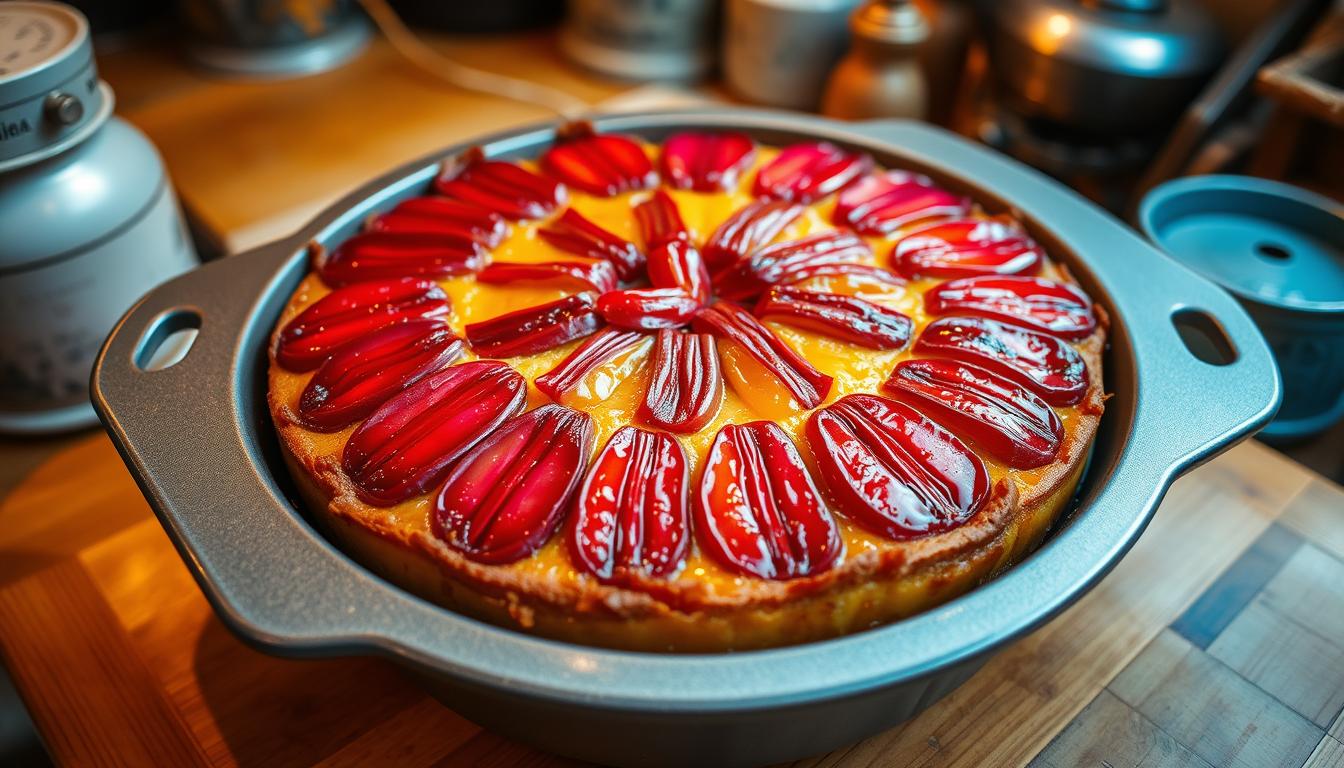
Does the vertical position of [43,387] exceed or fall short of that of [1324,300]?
it falls short

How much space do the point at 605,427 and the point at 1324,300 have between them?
3.18ft

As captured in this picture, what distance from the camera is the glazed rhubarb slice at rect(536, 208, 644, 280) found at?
1102 mm

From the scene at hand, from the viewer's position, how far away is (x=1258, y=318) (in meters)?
1.17

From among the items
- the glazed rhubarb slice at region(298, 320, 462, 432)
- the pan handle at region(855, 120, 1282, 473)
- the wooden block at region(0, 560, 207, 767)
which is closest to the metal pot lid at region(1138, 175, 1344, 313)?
the pan handle at region(855, 120, 1282, 473)

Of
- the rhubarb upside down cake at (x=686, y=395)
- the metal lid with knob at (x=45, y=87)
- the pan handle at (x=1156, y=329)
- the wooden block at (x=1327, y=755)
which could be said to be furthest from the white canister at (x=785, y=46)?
the wooden block at (x=1327, y=755)

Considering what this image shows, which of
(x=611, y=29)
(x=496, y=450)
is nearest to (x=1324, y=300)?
(x=496, y=450)

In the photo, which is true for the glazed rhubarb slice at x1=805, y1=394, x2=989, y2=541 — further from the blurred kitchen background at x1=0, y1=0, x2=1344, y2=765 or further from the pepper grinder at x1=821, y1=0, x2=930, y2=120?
the pepper grinder at x1=821, y1=0, x2=930, y2=120

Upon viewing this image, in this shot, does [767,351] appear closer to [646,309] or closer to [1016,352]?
[646,309]

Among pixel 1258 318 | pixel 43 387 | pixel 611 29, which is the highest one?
pixel 1258 318

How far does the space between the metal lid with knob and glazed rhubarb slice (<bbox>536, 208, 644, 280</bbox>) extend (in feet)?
1.86

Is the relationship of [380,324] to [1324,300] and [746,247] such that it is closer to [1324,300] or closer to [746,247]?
[746,247]

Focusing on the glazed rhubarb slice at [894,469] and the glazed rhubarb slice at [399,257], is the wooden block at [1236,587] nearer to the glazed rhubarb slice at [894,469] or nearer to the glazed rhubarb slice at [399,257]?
the glazed rhubarb slice at [894,469]

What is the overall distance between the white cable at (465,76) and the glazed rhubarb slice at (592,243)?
0.85m

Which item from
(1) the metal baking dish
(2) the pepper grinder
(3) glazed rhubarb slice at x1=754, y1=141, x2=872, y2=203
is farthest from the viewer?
(2) the pepper grinder
